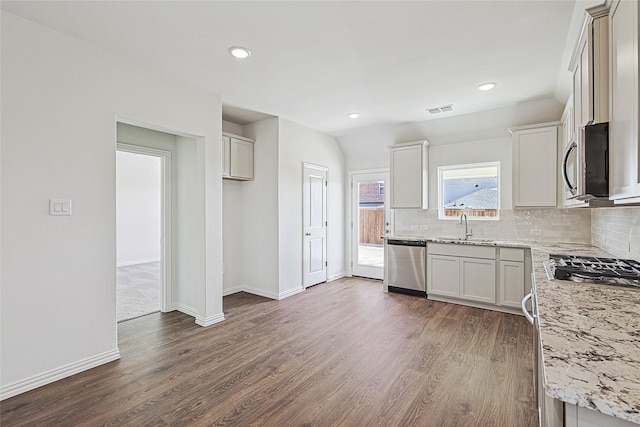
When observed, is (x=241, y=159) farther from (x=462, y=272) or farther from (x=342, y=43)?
(x=462, y=272)

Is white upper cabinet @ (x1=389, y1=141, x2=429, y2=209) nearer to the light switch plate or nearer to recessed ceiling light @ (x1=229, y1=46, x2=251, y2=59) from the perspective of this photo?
recessed ceiling light @ (x1=229, y1=46, x2=251, y2=59)

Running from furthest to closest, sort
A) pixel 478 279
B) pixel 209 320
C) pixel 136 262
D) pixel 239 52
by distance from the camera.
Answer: pixel 136 262 → pixel 478 279 → pixel 209 320 → pixel 239 52

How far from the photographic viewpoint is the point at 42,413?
201 centimetres

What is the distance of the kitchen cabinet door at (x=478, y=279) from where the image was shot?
4000 millimetres

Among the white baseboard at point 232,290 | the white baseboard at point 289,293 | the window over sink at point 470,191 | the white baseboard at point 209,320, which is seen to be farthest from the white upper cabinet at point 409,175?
the white baseboard at point 209,320

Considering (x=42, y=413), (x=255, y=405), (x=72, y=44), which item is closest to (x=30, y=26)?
(x=72, y=44)

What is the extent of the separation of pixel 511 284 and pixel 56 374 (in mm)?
4732

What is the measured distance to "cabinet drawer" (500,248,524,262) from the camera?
382 cm

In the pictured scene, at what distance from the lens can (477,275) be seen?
4105 mm

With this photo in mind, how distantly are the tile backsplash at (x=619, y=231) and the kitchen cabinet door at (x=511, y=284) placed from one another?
2.79ft

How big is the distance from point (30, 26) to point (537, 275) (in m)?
3.89

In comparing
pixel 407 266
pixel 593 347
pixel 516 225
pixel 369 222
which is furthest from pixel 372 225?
pixel 593 347

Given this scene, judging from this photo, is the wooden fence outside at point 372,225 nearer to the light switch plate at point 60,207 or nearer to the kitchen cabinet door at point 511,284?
the kitchen cabinet door at point 511,284

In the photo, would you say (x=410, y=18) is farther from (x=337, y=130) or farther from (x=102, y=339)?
(x=102, y=339)
